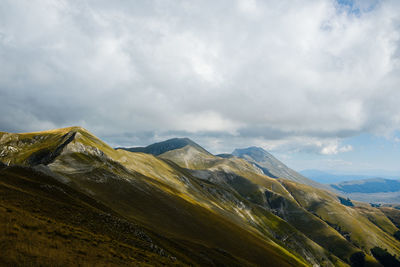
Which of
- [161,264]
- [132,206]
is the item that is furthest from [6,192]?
[132,206]

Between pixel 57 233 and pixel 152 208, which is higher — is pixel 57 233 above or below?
above

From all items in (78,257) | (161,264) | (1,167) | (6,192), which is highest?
(1,167)

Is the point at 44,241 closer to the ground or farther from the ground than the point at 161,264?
farther from the ground

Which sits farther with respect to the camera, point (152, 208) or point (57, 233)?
point (152, 208)

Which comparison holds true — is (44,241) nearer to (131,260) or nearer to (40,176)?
(131,260)

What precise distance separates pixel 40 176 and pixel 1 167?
7.40 m

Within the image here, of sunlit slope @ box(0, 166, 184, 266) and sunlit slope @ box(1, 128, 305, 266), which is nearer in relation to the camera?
sunlit slope @ box(0, 166, 184, 266)

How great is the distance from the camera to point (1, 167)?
47.6 m

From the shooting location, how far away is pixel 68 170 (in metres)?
84.1

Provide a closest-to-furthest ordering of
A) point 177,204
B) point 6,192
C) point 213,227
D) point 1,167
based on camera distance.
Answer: point 6,192, point 1,167, point 213,227, point 177,204

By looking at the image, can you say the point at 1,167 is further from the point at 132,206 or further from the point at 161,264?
the point at 161,264

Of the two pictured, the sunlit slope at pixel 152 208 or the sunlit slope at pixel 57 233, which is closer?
the sunlit slope at pixel 57 233

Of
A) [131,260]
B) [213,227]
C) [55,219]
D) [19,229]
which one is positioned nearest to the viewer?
[19,229]

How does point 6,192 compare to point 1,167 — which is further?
point 1,167
